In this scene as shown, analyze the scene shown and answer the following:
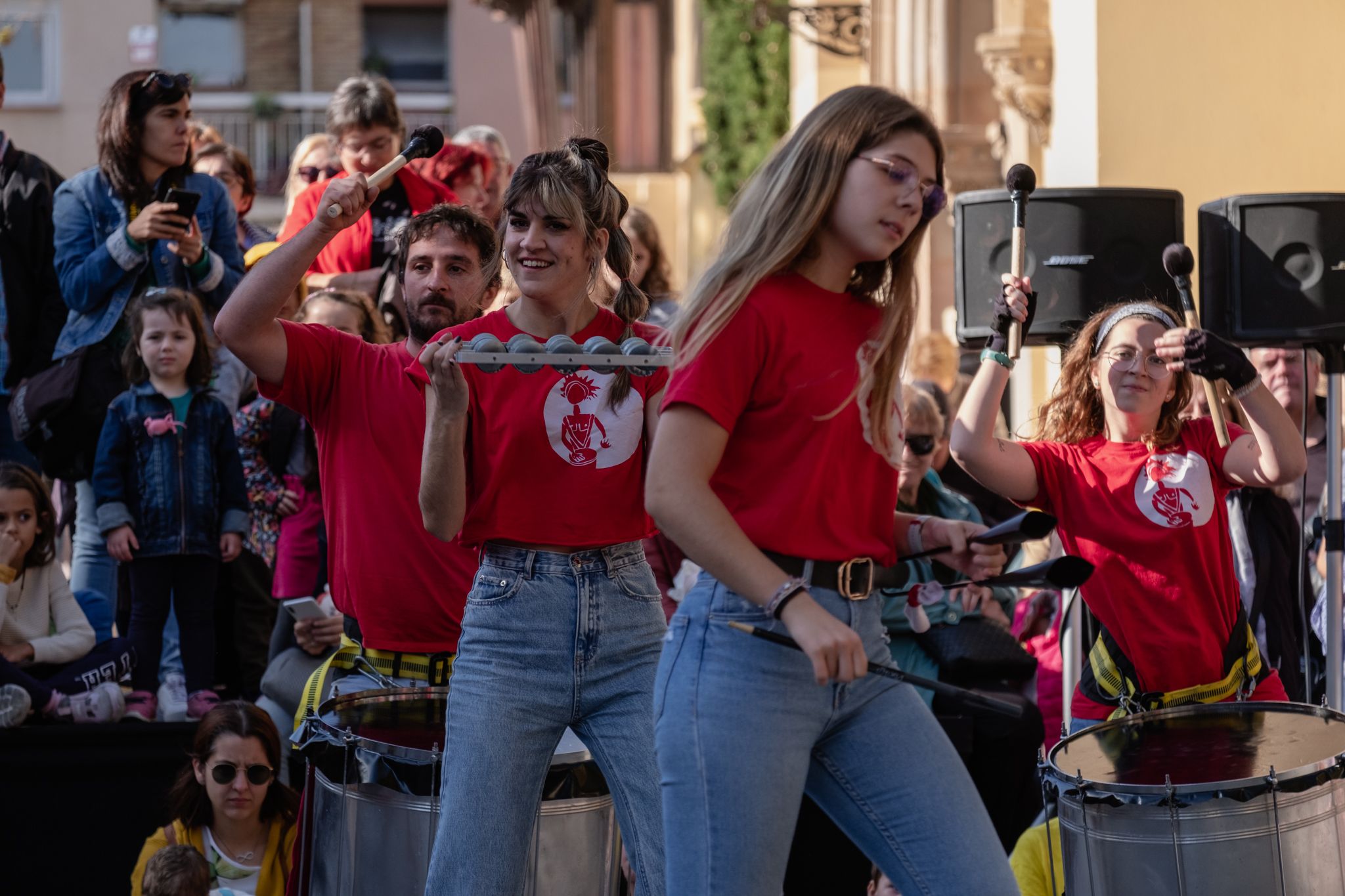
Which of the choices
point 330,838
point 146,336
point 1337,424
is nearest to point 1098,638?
point 1337,424

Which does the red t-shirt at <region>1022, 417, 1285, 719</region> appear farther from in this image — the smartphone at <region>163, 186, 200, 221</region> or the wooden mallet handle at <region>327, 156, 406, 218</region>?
the smartphone at <region>163, 186, 200, 221</region>

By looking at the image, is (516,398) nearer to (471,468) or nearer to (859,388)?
(471,468)

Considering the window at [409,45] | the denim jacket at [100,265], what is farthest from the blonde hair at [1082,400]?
the window at [409,45]

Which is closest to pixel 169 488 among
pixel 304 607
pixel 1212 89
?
pixel 304 607

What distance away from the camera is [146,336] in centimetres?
605

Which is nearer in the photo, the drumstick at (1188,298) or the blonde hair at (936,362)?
the drumstick at (1188,298)

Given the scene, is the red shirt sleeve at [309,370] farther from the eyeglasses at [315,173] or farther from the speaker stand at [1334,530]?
the eyeglasses at [315,173]

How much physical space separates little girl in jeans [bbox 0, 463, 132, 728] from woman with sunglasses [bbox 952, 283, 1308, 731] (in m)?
2.86

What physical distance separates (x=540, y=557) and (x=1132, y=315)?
5.78 ft

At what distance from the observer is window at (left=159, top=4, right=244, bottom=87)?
2792cm

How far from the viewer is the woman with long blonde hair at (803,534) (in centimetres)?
283

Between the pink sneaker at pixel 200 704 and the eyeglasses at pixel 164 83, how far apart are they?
6.50 feet

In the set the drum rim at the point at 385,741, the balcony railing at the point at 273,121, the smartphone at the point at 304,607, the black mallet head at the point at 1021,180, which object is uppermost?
the balcony railing at the point at 273,121

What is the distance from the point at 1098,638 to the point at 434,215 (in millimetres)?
1815
